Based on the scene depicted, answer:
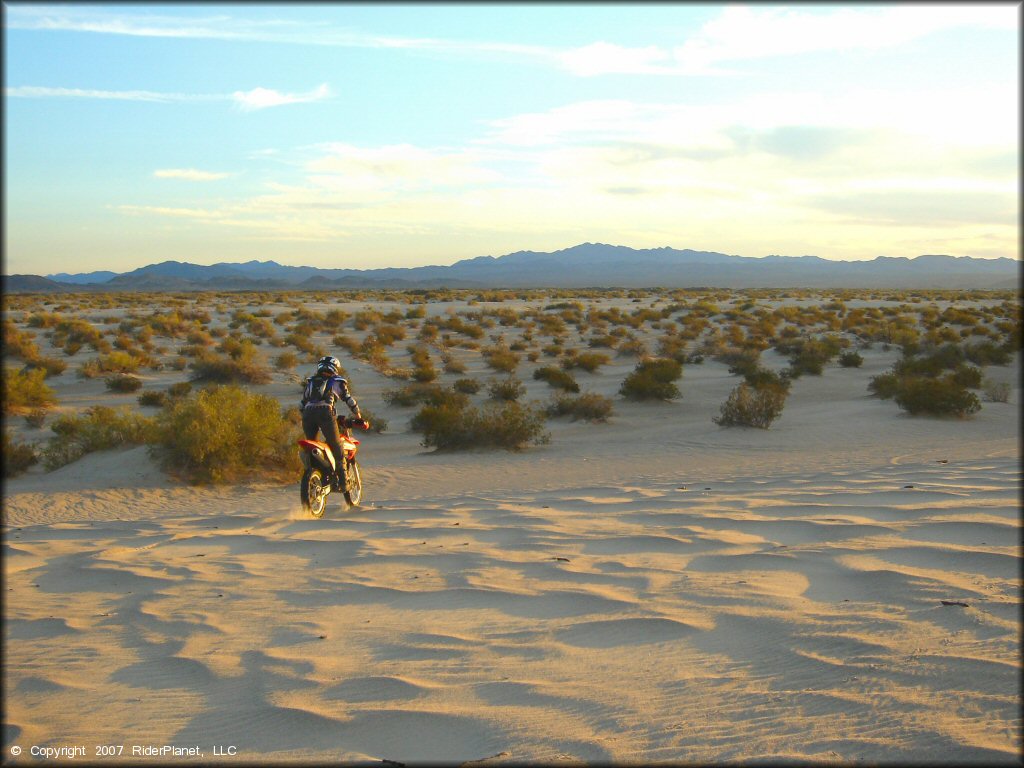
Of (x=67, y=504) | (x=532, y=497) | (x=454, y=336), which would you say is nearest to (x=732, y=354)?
(x=454, y=336)

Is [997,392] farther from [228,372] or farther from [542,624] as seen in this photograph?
[228,372]

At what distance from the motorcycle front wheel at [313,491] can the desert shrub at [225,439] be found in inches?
130

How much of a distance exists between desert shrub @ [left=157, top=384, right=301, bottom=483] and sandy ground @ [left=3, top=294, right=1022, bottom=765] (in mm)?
1413

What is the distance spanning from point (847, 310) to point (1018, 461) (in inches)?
1696

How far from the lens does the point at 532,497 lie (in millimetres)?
9977

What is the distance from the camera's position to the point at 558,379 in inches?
818

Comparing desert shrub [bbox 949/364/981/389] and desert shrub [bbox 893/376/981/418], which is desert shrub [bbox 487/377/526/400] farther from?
desert shrub [bbox 949/364/981/389]

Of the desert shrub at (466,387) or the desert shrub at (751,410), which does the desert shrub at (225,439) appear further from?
the desert shrub at (751,410)

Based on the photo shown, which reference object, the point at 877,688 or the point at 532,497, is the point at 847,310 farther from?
the point at 877,688

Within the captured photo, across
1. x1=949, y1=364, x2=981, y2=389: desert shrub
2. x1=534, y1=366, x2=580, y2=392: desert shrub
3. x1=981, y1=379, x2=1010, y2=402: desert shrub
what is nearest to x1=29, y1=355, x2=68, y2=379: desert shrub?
x1=534, y1=366, x2=580, y2=392: desert shrub

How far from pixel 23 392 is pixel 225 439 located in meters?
8.75

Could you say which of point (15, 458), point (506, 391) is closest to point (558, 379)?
point (506, 391)

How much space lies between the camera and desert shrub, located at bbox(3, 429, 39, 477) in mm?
12516

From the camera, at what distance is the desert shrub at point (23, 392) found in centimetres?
1741
